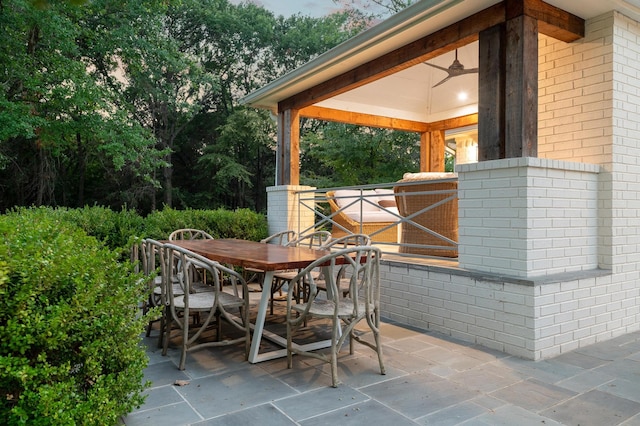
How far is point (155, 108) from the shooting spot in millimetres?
15055

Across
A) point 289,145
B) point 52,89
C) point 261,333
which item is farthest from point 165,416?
point 52,89

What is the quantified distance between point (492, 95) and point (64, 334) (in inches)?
130

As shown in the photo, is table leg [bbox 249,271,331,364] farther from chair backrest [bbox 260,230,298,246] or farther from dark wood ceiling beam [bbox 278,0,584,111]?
dark wood ceiling beam [bbox 278,0,584,111]

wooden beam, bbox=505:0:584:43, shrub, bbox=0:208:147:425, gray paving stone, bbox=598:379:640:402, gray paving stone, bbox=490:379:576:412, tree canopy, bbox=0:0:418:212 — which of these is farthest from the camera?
tree canopy, bbox=0:0:418:212

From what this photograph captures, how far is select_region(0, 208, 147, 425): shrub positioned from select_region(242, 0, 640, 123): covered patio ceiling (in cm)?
316

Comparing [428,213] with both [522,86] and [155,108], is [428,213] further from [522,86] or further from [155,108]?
[155,108]

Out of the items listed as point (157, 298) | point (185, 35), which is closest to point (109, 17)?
point (185, 35)

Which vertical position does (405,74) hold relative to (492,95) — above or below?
above

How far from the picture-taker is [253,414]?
7.13 feet

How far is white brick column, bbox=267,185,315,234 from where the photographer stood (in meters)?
6.27

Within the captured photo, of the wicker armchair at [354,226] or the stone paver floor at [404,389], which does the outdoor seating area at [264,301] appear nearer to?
the stone paver floor at [404,389]

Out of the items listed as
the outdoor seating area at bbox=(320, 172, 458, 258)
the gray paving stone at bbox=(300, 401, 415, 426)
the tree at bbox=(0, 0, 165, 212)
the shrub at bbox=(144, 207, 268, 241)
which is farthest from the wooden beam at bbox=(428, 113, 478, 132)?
the tree at bbox=(0, 0, 165, 212)

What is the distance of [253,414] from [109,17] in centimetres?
1066

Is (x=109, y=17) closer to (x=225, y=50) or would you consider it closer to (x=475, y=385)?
(x=225, y=50)
